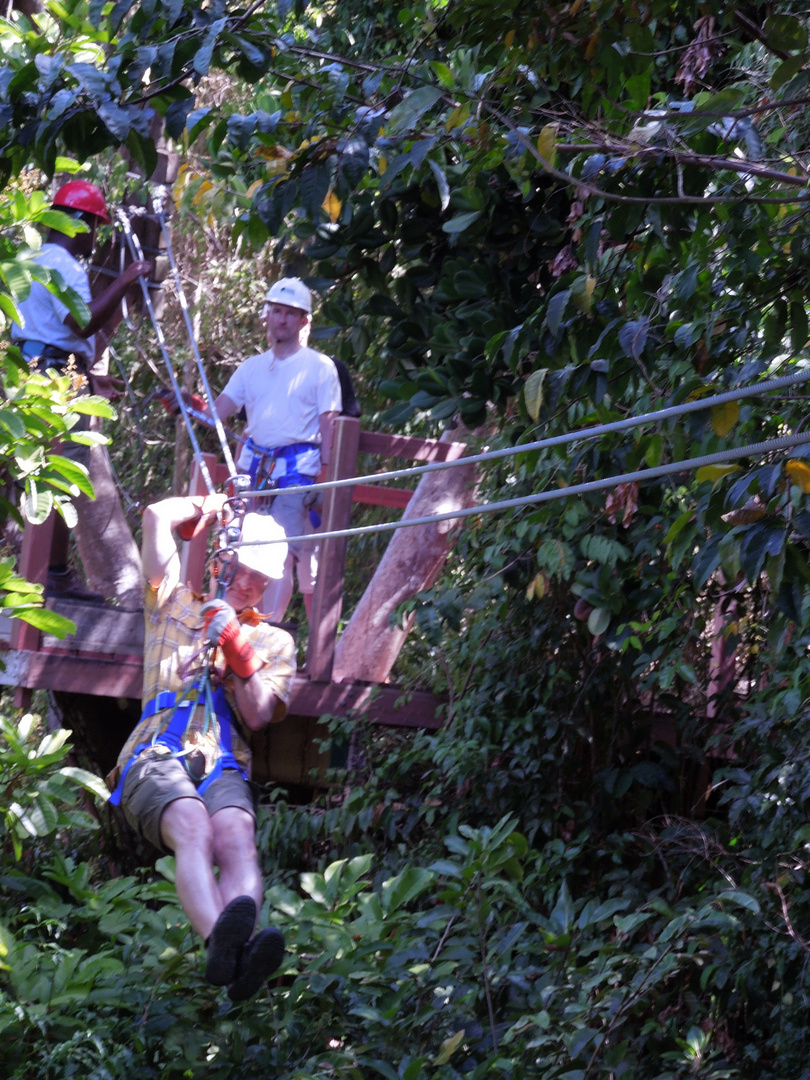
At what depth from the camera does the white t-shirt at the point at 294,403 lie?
6637mm

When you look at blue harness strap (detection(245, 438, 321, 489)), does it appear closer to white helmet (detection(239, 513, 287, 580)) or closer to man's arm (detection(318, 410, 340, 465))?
man's arm (detection(318, 410, 340, 465))

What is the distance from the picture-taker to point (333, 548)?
21.5 ft

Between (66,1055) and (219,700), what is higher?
(219,700)

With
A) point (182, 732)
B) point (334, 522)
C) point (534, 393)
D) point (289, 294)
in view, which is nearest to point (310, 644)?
point (334, 522)

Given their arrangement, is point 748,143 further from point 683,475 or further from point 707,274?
point 683,475

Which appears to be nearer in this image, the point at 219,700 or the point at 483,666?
the point at 219,700

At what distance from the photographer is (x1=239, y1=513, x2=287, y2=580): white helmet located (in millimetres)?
5008

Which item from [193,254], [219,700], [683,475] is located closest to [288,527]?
[219,700]

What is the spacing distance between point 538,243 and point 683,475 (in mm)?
1046

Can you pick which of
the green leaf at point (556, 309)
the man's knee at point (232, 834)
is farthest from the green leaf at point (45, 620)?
the green leaf at point (556, 309)

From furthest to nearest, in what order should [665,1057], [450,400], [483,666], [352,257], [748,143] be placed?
1. [483,666]
2. [352,257]
3. [450,400]
4. [665,1057]
5. [748,143]

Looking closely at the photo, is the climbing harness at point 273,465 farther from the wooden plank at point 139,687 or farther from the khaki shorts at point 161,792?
the khaki shorts at point 161,792

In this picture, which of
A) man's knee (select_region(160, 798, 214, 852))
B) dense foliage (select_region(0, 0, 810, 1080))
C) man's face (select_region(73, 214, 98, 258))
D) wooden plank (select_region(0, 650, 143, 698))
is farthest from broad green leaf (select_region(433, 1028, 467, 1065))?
man's face (select_region(73, 214, 98, 258))

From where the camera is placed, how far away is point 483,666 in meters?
6.23
